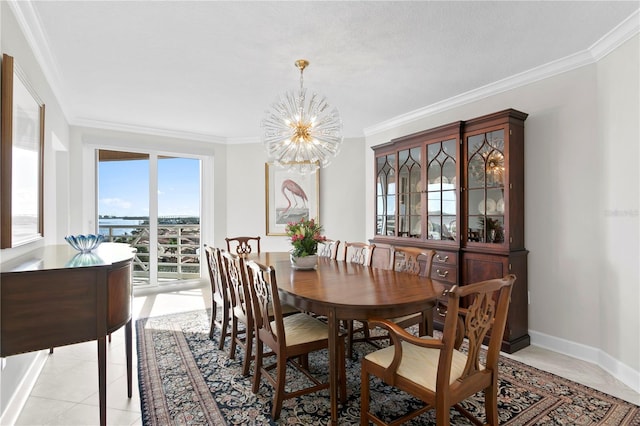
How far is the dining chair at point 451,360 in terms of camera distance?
1435mm

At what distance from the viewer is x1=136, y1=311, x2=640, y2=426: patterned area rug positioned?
1.97 m

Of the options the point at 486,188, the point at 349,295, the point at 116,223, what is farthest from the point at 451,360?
the point at 116,223

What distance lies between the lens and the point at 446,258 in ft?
11.2

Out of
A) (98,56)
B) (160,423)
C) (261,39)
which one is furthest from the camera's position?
(98,56)

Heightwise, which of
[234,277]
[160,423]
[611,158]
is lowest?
[160,423]

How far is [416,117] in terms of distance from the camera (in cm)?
430

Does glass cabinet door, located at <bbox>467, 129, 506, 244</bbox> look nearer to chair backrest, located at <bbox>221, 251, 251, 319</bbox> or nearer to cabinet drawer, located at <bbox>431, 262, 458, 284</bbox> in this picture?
cabinet drawer, located at <bbox>431, 262, 458, 284</bbox>

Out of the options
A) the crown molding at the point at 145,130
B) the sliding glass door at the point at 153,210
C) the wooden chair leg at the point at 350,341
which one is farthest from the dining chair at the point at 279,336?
the crown molding at the point at 145,130

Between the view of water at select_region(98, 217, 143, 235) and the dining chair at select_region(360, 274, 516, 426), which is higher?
the view of water at select_region(98, 217, 143, 235)

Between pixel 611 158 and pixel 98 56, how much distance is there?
4217 mm

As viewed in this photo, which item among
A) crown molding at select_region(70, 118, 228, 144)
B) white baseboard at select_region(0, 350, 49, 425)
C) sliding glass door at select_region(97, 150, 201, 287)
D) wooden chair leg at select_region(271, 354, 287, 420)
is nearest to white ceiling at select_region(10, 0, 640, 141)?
crown molding at select_region(70, 118, 228, 144)

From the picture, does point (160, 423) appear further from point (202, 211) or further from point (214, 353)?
point (202, 211)

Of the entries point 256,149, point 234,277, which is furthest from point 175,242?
point 234,277

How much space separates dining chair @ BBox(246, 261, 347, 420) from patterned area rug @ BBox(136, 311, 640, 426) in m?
0.12
